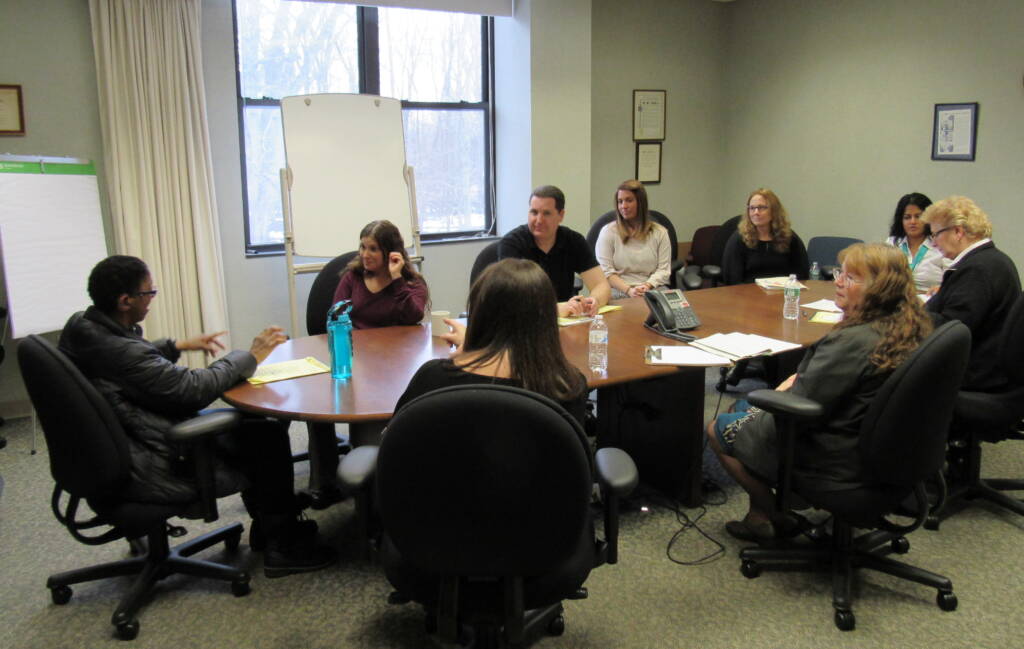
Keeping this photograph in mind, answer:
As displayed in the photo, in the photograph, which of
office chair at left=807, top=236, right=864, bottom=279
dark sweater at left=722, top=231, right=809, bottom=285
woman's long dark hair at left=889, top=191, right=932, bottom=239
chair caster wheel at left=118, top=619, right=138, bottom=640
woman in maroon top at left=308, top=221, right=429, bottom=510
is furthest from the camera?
office chair at left=807, top=236, right=864, bottom=279

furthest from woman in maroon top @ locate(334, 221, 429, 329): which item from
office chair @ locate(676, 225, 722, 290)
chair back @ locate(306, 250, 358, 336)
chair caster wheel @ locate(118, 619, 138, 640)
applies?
office chair @ locate(676, 225, 722, 290)

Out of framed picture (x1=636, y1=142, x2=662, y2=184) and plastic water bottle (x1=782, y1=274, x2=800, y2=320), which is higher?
framed picture (x1=636, y1=142, x2=662, y2=184)

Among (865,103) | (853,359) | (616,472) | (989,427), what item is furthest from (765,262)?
(616,472)

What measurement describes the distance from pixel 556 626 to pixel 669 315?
133 cm

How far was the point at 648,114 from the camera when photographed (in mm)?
5879

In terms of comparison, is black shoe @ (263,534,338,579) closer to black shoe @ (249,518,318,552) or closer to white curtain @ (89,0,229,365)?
black shoe @ (249,518,318,552)

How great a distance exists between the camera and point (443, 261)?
17.4 feet

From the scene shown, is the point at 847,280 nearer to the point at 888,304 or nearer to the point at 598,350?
the point at 888,304

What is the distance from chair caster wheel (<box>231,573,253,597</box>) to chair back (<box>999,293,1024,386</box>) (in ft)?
8.44

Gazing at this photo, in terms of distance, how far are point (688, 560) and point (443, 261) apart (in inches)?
122

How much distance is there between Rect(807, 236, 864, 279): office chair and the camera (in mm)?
5312

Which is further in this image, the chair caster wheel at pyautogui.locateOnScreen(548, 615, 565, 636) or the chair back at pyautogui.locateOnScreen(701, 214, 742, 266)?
Answer: the chair back at pyautogui.locateOnScreen(701, 214, 742, 266)

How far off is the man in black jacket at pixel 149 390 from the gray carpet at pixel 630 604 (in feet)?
1.28

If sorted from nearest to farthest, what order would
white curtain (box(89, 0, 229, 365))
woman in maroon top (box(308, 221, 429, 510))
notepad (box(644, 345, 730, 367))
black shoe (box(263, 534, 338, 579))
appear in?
black shoe (box(263, 534, 338, 579)), notepad (box(644, 345, 730, 367)), woman in maroon top (box(308, 221, 429, 510)), white curtain (box(89, 0, 229, 365))
